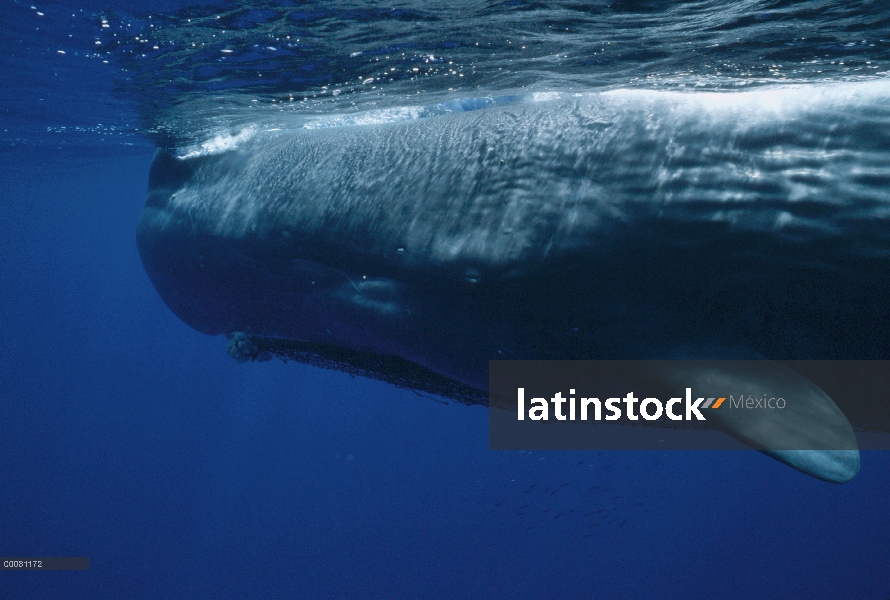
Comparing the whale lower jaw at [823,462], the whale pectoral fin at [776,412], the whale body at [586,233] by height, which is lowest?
the whale lower jaw at [823,462]

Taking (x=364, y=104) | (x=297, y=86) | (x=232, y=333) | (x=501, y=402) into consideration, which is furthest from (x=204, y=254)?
(x=364, y=104)

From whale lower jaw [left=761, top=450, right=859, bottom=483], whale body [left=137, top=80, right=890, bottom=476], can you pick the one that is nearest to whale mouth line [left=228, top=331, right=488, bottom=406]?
whale body [left=137, top=80, right=890, bottom=476]

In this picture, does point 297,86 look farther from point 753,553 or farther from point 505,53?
point 753,553

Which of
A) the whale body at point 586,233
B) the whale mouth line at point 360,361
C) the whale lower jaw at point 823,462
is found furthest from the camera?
the whale mouth line at point 360,361

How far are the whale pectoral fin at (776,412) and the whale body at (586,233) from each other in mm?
141

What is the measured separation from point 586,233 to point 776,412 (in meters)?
1.40

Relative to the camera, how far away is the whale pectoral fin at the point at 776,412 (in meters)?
2.48

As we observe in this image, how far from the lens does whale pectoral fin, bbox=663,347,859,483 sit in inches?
97.7

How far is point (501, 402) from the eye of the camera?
405cm

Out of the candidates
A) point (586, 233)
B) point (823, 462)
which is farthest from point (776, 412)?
point (586, 233)

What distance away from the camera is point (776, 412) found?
2.63 m

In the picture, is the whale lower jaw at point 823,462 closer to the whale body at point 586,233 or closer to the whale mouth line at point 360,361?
the whale body at point 586,233

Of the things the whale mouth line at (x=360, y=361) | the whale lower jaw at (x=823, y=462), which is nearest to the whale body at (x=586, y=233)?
the whale mouth line at (x=360, y=361)

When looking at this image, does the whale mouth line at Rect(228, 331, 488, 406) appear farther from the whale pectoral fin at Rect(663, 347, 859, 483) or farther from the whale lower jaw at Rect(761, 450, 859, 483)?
the whale lower jaw at Rect(761, 450, 859, 483)
